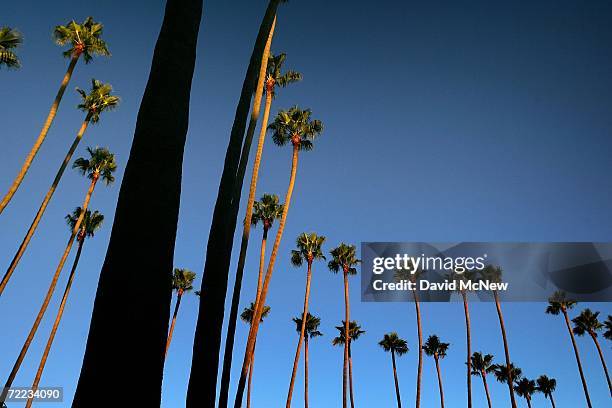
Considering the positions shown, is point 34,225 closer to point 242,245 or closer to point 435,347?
point 242,245

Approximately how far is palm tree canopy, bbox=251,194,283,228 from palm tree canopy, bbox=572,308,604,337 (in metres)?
44.6

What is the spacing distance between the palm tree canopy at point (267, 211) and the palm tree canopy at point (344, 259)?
12.8 meters

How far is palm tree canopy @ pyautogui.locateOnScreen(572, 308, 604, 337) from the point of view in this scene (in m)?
53.2

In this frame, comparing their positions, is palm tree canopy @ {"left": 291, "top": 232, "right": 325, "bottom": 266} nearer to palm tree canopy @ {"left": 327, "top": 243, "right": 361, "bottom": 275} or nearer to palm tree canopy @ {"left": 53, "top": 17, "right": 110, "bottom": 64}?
palm tree canopy @ {"left": 327, "top": 243, "right": 361, "bottom": 275}

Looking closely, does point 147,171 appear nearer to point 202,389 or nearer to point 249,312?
point 202,389

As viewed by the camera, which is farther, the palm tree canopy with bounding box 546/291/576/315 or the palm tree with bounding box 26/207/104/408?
the palm tree canopy with bounding box 546/291/576/315

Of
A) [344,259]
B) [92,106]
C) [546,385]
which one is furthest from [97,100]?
[546,385]

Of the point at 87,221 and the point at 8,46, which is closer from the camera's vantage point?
the point at 8,46

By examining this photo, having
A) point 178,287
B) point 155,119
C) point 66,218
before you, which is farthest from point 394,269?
point 155,119

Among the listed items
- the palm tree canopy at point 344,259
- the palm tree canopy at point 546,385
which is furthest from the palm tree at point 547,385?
the palm tree canopy at point 344,259

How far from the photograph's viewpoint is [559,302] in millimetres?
51969

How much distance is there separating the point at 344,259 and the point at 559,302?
94.4 ft

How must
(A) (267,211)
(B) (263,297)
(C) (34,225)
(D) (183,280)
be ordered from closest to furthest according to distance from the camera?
(B) (263,297) → (C) (34,225) → (A) (267,211) → (D) (183,280)

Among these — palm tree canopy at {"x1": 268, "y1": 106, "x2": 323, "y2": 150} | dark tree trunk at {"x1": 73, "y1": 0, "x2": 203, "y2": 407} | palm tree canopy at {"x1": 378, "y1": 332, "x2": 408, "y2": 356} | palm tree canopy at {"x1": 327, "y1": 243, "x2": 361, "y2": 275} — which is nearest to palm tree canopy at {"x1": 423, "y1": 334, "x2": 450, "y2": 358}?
palm tree canopy at {"x1": 378, "y1": 332, "x2": 408, "y2": 356}
